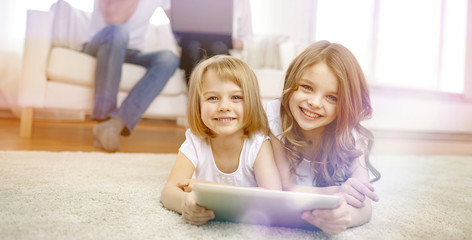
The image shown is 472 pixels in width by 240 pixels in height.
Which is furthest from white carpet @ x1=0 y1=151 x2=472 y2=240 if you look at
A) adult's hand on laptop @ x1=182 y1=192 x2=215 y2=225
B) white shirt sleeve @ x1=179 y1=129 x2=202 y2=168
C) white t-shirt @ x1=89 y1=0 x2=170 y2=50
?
white t-shirt @ x1=89 y1=0 x2=170 y2=50

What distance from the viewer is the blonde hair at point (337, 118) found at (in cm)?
74

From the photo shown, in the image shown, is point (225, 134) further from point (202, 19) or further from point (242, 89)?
point (202, 19)

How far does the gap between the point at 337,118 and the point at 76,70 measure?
132 centimetres

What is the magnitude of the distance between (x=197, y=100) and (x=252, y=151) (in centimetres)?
16

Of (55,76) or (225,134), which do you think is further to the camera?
(55,76)

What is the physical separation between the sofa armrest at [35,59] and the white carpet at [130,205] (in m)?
0.49

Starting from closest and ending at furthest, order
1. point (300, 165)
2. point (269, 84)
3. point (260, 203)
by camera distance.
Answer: point (260, 203) < point (300, 165) < point (269, 84)

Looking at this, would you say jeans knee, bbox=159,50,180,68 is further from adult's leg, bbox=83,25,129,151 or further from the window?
the window

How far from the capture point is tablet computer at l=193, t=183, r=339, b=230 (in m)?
0.47

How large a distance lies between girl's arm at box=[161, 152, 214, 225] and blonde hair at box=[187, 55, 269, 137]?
0.08 meters

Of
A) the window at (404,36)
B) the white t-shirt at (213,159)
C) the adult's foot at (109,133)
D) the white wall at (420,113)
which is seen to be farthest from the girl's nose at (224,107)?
the window at (404,36)

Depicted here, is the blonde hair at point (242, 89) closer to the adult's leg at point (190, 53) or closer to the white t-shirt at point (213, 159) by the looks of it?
the white t-shirt at point (213, 159)

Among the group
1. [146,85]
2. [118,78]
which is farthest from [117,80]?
[146,85]

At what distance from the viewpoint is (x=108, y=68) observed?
5.14 ft
